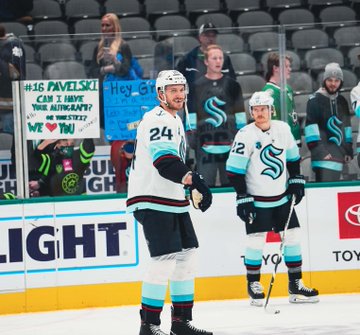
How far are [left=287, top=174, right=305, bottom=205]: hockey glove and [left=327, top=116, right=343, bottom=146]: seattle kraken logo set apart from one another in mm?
677

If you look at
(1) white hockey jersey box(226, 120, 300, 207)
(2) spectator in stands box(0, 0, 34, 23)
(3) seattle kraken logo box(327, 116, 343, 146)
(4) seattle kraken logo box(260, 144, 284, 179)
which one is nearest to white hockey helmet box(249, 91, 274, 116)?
(1) white hockey jersey box(226, 120, 300, 207)

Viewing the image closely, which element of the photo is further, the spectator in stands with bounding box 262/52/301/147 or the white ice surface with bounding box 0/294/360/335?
the spectator in stands with bounding box 262/52/301/147

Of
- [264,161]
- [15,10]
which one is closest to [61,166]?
[264,161]

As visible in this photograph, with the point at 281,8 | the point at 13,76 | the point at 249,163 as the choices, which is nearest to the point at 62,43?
the point at 13,76

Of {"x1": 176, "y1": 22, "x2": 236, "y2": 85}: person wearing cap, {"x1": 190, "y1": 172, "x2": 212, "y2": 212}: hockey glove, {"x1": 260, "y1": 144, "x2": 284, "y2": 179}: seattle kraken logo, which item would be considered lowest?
{"x1": 190, "y1": 172, "x2": 212, "y2": 212}: hockey glove

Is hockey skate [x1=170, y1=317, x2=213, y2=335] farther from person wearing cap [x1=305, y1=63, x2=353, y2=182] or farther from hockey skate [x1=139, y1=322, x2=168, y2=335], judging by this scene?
person wearing cap [x1=305, y1=63, x2=353, y2=182]

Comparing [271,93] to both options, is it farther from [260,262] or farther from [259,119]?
[260,262]

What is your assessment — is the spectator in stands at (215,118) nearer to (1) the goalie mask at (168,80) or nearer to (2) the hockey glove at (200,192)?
(1) the goalie mask at (168,80)

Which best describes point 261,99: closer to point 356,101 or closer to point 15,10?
point 356,101

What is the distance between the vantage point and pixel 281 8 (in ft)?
39.0

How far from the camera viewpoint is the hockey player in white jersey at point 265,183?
7.46m

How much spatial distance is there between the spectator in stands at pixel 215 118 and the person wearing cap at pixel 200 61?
0.03 metres

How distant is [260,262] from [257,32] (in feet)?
5.59

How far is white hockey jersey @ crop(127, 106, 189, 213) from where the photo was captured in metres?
5.86
